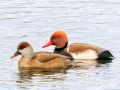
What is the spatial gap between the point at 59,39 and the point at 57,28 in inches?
89.6

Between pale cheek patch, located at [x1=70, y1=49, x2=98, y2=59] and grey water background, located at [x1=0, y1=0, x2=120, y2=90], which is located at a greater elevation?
grey water background, located at [x1=0, y1=0, x2=120, y2=90]

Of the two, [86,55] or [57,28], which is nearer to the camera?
[86,55]

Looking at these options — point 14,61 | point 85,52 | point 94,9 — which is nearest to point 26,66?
point 14,61

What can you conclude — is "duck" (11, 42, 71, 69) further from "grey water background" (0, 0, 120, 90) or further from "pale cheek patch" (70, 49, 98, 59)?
"pale cheek patch" (70, 49, 98, 59)

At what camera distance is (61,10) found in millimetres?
24750

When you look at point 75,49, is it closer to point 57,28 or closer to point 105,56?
point 105,56

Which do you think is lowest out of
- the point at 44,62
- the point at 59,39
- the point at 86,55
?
the point at 86,55

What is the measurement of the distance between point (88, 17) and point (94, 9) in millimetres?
1385

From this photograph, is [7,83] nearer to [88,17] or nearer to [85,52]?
[85,52]

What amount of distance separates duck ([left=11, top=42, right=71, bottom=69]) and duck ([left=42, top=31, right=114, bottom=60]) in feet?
3.78

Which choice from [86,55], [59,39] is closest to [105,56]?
[86,55]

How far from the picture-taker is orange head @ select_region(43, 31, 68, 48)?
19.9 metres

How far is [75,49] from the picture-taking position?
1969 cm

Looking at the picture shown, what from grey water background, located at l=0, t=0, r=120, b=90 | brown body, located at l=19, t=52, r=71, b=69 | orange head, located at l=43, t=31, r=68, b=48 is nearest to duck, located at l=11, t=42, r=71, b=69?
brown body, located at l=19, t=52, r=71, b=69
